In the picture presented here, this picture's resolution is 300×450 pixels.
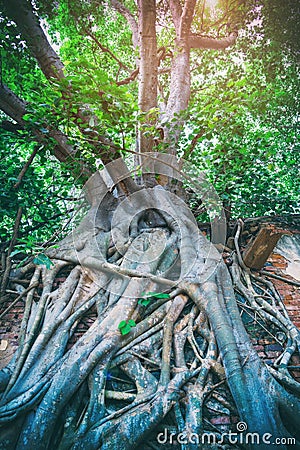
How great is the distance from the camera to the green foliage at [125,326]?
227 cm

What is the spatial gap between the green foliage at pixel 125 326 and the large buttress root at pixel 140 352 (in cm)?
5

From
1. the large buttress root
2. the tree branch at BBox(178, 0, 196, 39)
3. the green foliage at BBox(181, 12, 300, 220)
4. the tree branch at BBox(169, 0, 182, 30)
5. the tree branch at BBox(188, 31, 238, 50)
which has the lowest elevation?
the large buttress root

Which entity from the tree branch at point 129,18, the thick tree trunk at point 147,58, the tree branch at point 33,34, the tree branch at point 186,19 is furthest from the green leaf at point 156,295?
the tree branch at point 129,18

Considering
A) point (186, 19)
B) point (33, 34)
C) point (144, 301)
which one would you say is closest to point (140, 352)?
point (144, 301)

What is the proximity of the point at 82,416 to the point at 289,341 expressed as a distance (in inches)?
63.6

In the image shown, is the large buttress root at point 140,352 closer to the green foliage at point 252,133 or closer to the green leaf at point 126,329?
the green leaf at point 126,329

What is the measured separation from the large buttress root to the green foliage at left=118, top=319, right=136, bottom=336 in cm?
5

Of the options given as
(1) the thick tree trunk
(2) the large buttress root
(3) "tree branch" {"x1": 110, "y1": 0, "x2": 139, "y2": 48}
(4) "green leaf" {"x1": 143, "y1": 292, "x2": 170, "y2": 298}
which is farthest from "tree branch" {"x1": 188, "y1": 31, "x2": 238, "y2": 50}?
(4) "green leaf" {"x1": 143, "y1": 292, "x2": 170, "y2": 298}

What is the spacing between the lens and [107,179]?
3.78 m

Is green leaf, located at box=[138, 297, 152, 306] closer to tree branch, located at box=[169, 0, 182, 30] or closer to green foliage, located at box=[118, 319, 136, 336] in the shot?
green foliage, located at box=[118, 319, 136, 336]

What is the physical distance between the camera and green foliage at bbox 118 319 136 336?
2.27 meters

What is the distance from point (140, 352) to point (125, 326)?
0.72 ft

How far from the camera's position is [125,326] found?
7.57 ft

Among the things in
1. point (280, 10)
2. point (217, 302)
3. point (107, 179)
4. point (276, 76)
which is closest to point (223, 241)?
point (217, 302)
